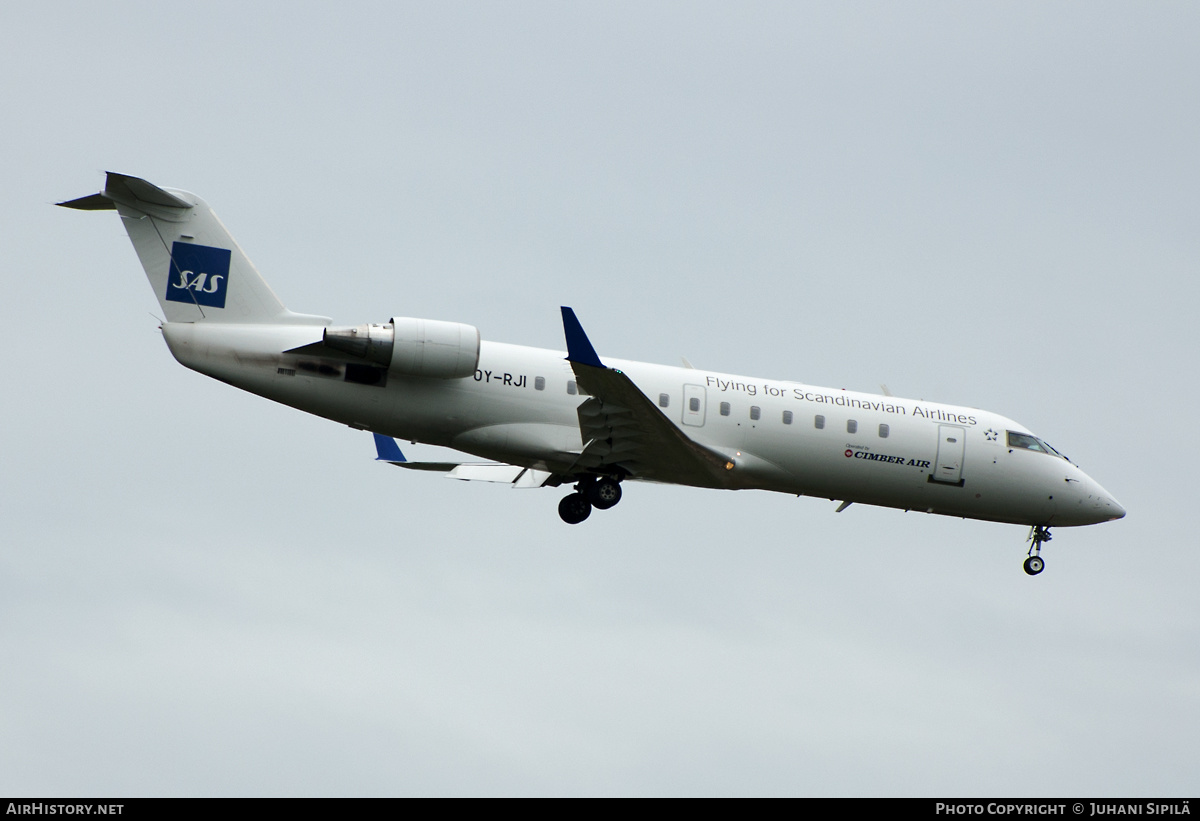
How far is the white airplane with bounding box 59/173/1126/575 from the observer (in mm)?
22016

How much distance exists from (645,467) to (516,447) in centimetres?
256

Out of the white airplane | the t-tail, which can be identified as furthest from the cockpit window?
the t-tail

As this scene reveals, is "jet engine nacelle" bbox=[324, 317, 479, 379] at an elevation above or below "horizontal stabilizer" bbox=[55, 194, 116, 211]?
below

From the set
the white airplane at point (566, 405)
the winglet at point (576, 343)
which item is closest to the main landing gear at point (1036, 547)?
the white airplane at point (566, 405)

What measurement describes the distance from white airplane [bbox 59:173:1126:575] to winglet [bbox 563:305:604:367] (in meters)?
0.03

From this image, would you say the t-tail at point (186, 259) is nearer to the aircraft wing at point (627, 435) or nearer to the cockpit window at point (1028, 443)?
the aircraft wing at point (627, 435)

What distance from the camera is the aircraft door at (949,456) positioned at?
25344mm

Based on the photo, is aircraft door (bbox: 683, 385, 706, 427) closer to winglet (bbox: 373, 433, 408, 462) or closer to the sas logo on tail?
winglet (bbox: 373, 433, 408, 462)

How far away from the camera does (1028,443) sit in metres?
26.3

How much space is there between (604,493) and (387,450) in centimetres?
521

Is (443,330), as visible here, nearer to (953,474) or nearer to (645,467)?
(645,467)

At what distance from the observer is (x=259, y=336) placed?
873 inches
